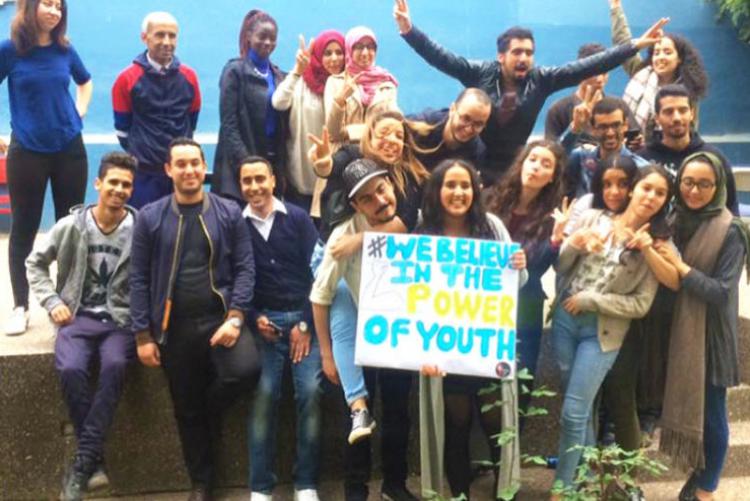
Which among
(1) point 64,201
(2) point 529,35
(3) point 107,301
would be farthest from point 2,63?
(2) point 529,35

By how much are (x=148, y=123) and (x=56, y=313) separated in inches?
49.0

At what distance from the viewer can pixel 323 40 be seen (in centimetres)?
565

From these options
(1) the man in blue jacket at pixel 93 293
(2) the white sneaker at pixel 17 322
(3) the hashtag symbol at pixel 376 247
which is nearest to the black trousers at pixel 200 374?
(1) the man in blue jacket at pixel 93 293

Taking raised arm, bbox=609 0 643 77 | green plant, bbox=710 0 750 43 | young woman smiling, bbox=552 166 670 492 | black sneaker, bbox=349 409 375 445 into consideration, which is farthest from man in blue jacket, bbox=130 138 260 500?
green plant, bbox=710 0 750 43

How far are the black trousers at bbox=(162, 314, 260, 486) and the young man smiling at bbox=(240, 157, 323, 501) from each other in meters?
0.13

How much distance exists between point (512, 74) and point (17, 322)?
9.44ft

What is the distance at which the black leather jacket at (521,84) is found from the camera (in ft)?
18.5

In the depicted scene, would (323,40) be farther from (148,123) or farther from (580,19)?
(580,19)

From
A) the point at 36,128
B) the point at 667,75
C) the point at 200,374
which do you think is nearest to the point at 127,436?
the point at 200,374

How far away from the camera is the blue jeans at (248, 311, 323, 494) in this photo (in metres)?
5.09

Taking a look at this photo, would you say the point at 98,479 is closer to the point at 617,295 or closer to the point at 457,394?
the point at 457,394

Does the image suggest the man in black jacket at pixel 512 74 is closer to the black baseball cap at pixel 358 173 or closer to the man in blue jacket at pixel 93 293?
the black baseball cap at pixel 358 173

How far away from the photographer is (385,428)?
5.07 meters

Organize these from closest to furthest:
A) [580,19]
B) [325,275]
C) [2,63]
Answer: [325,275] < [2,63] < [580,19]
